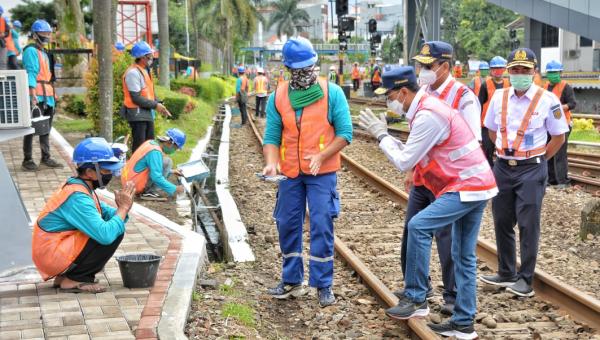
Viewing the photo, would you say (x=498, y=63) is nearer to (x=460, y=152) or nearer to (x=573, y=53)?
(x=460, y=152)

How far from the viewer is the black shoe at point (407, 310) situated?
21.1 feet

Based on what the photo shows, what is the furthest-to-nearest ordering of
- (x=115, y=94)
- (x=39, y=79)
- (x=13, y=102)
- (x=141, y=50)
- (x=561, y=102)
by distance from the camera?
(x=115, y=94) < (x=561, y=102) < (x=39, y=79) < (x=141, y=50) < (x=13, y=102)

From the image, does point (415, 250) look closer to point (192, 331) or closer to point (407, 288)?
point (407, 288)

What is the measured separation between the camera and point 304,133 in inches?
275

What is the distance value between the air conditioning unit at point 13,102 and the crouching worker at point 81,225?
5.16ft

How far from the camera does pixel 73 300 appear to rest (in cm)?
656

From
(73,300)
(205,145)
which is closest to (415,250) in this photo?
(73,300)

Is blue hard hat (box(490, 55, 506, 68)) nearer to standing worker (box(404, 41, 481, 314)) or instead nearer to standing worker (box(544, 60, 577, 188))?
standing worker (box(544, 60, 577, 188))

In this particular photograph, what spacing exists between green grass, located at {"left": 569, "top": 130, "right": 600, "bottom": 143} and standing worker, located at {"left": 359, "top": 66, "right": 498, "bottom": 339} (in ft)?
49.7

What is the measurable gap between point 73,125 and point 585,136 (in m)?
12.3

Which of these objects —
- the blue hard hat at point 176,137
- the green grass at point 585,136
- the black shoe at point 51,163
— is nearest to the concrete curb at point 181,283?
the blue hard hat at point 176,137

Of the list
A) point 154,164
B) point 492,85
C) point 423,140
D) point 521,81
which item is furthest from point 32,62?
point 423,140

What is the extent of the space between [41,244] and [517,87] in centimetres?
411

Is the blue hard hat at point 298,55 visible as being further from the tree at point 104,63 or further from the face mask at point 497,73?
the tree at point 104,63
